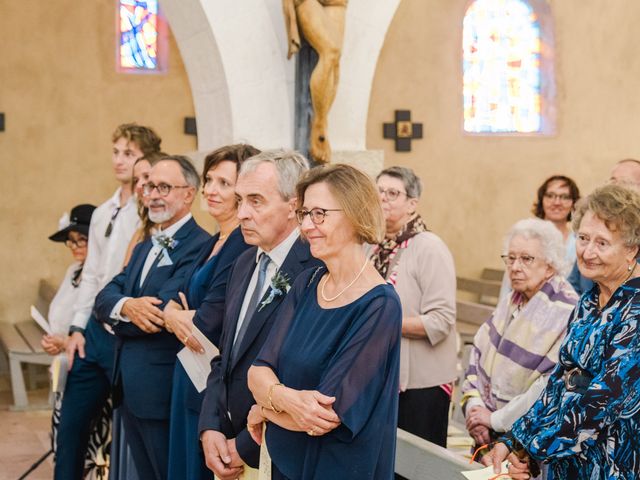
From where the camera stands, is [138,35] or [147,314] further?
[138,35]

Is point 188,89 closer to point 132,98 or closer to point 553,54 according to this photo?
point 132,98

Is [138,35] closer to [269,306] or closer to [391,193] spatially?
[391,193]

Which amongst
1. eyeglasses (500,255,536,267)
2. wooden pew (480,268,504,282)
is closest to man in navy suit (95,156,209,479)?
eyeglasses (500,255,536,267)

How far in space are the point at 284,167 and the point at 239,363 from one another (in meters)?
0.61

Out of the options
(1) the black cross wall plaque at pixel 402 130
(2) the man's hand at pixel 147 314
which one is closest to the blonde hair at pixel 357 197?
(2) the man's hand at pixel 147 314

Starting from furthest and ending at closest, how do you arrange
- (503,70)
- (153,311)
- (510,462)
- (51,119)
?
1. (503,70)
2. (51,119)
3. (153,311)
4. (510,462)

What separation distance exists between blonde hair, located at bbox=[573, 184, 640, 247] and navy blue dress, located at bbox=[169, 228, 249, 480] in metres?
1.29

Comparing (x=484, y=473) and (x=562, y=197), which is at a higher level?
(x=562, y=197)

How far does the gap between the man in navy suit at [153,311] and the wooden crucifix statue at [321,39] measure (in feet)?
5.17

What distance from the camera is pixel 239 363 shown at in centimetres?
315

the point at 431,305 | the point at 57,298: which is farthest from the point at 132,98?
the point at 431,305

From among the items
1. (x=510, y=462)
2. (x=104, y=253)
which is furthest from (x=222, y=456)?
(x=104, y=253)

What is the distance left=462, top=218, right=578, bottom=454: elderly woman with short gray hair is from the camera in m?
3.39

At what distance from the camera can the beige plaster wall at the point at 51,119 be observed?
9133 mm
